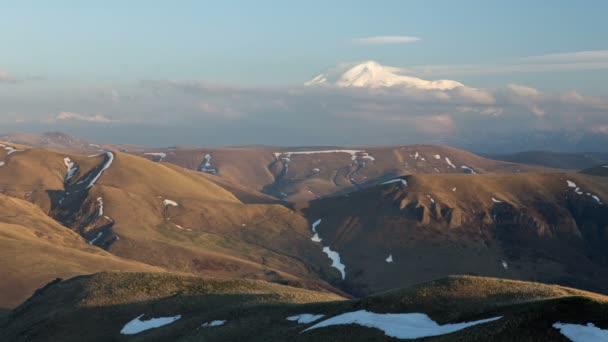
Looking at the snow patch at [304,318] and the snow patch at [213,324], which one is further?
the snow patch at [213,324]

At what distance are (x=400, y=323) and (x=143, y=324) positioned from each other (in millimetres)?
35976

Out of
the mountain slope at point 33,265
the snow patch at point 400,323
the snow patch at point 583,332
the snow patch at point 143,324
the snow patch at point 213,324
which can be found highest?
the snow patch at point 583,332

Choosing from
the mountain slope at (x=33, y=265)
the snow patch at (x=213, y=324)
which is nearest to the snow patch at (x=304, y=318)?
the snow patch at (x=213, y=324)

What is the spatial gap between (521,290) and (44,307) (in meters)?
65.9

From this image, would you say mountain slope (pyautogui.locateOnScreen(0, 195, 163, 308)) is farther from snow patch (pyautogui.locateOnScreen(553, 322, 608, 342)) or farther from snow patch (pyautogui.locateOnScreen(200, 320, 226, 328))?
snow patch (pyautogui.locateOnScreen(553, 322, 608, 342))

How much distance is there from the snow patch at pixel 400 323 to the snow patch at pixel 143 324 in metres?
25.8

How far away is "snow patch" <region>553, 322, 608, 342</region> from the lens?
126 ft

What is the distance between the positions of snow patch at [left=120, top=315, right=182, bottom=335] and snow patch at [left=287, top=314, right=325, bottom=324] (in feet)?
57.6

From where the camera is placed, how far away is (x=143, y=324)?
3078 inches

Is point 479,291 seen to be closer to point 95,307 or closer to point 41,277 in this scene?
point 95,307

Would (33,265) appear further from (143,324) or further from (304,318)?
(304,318)

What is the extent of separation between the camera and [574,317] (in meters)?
40.7

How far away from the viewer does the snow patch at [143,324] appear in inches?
3022

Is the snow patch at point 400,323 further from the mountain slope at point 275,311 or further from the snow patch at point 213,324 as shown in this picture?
the snow patch at point 213,324
